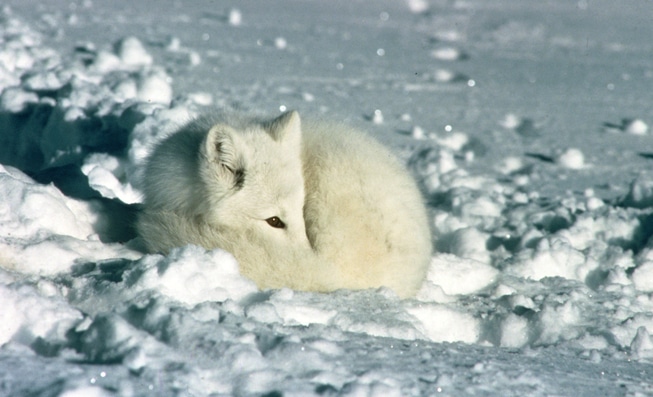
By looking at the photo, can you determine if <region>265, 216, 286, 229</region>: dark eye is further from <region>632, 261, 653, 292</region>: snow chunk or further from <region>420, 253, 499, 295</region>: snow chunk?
<region>632, 261, 653, 292</region>: snow chunk

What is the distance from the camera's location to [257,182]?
2953 millimetres

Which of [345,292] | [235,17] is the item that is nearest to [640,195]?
[345,292]

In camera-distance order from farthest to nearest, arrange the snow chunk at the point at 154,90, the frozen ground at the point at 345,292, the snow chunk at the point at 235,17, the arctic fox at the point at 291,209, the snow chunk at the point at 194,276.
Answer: the snow chunk at the point at 235,17 → the snow chunk at the point at 154,90 → the arctic fox at the point at 291,209 → the snow chunk at the point at 194,276 → the frozen ground at the point at 345,292

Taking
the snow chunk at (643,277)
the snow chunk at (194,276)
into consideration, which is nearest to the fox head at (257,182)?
the snow chunk at (194,276)

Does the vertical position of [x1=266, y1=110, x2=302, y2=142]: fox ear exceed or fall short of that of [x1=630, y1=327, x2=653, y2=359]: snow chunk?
it exceeds it

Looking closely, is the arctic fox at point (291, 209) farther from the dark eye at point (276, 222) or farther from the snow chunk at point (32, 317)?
the snow chunk at point (32, 317)

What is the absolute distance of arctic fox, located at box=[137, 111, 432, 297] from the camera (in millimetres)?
2771

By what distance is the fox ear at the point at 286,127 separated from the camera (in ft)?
9.77

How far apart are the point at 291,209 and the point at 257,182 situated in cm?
21

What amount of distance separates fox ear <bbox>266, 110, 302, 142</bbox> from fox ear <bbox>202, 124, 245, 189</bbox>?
216 millimetres

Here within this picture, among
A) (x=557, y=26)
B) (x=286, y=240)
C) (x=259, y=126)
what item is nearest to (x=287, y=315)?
(x=286, y=240)

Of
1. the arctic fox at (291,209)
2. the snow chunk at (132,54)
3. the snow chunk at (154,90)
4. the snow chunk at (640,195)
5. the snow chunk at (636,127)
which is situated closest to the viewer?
the arctic fox at (291,209)

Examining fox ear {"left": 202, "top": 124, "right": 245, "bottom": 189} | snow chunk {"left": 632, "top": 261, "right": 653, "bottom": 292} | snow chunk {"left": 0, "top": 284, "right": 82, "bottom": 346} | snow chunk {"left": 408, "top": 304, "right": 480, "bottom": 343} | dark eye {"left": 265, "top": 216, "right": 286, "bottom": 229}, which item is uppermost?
fox ear {"left": 202, "top": 124, "right": 245, "bottom": 189}

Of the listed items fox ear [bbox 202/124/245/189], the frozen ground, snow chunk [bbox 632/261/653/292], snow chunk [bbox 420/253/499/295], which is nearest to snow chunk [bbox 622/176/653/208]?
the frozen ground
